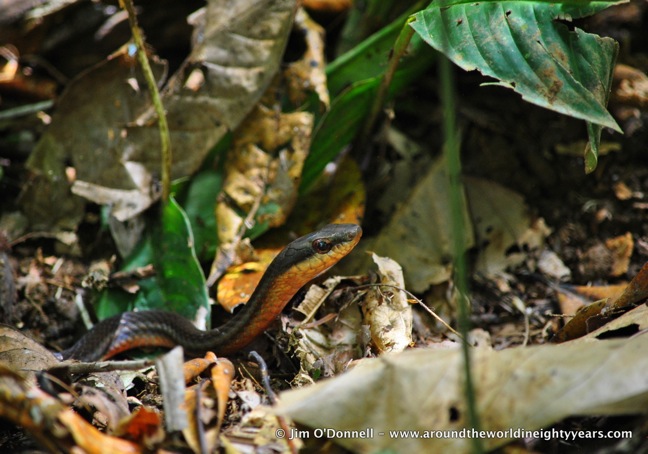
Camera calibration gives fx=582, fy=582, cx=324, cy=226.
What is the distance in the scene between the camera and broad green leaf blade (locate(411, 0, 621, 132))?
2.92 meters

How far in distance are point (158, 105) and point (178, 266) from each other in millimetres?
1042

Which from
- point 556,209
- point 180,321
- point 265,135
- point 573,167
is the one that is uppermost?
point 265,135

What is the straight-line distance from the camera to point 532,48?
10.1 feet

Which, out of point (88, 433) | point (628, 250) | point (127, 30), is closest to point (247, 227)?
point (88, 433)

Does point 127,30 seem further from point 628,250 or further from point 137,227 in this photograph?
point 628,250

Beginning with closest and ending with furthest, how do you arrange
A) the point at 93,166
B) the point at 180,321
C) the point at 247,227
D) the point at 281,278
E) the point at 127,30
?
the point at 281,278
the point at 180,321
the point at 247,227
the point at 93,166
the point at 127,30

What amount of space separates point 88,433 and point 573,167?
145 inches

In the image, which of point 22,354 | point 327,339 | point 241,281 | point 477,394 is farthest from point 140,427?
point 241,281

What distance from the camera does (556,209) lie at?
430cm

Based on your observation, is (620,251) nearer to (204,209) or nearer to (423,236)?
(423,236)

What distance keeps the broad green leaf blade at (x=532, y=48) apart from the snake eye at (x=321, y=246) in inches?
47.9

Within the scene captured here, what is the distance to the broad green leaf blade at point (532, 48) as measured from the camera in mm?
2922

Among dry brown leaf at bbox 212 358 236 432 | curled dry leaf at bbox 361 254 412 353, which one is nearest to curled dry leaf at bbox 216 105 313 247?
curled dry leaf at bbox 361 254 412 353

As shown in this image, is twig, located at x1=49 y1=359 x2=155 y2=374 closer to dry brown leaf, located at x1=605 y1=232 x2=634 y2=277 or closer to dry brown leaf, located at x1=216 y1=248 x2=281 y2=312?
dry brown leaf, located at x1=216 y1=248 x2=281 y2=312
